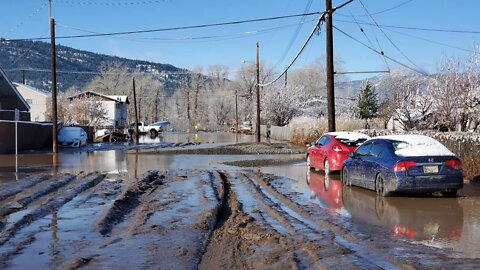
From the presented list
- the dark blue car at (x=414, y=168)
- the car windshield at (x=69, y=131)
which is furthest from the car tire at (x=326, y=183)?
the car windshield at (x=69, y=131)

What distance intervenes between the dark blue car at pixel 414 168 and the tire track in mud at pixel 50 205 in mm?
7025

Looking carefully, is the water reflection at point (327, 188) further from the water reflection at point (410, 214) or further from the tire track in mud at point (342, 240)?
the tire track in mud at point (342, 240)

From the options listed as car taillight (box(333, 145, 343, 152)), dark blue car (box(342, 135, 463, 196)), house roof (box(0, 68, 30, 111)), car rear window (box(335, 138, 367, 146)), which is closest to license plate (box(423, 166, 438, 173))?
dark blue car (box(342, 135, 463, 196))

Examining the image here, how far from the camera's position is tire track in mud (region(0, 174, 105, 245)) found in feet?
27.8

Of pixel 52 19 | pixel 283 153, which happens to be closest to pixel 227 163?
pixel 283 153

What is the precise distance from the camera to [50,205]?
11.2 meters

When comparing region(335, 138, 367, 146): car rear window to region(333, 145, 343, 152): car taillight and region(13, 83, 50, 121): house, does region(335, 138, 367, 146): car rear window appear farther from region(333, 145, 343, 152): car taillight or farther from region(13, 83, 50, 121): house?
region(13, 83, 50, 121): house

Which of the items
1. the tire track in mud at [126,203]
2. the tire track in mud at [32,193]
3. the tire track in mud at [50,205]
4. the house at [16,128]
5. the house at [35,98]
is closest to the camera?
the tire track in mud at [50,205]

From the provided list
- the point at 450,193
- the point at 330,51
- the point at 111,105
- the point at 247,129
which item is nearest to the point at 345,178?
the point at 450,193

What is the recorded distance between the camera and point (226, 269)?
6418 mm

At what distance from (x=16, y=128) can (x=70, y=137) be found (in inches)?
436

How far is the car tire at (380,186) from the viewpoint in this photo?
12.8 meters

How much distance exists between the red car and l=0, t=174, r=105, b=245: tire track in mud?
726 cm

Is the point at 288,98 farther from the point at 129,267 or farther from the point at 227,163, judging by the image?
the point at 129,267
